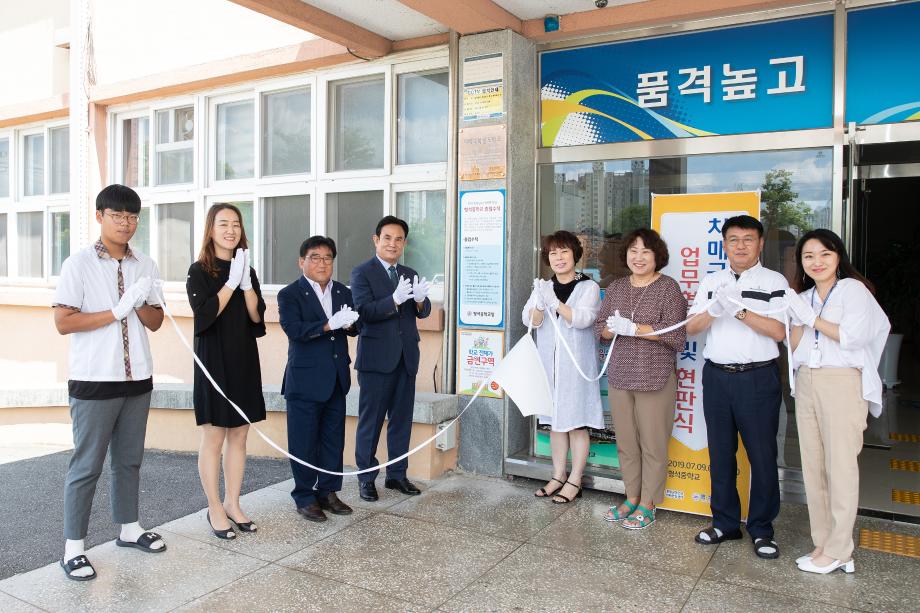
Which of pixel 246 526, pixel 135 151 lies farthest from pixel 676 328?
pixel 135 151

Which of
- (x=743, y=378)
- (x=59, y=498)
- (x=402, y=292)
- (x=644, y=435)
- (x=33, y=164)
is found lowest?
(x=59, y=498)

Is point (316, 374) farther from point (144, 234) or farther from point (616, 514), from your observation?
point (144, 234)

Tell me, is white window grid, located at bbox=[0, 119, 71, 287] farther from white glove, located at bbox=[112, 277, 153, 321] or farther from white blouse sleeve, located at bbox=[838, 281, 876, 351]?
white blouse sleeve, located at bbox=[838, 281, 876, 351]

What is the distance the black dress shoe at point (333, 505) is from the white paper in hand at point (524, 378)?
3.87ft

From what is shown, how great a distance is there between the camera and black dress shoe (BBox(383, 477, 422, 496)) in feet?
15.6

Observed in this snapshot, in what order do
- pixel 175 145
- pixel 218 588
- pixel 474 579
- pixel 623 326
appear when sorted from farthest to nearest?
1. pixel 175 145
2. pixel 623 326
3. pixel 474 579
4. pixel 218 588

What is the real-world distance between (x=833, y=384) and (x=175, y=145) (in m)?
6.14

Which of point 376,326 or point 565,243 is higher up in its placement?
point 565,243

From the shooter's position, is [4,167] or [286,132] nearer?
[286,132]

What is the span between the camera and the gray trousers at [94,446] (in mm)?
3473

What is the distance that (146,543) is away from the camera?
378cm

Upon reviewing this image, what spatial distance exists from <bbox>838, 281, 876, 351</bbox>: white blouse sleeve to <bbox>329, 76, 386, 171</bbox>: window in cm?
367

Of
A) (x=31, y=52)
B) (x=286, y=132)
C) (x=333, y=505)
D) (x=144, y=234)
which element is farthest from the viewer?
(x=31, y=52)

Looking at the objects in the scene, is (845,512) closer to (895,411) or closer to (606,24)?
(606,24)
